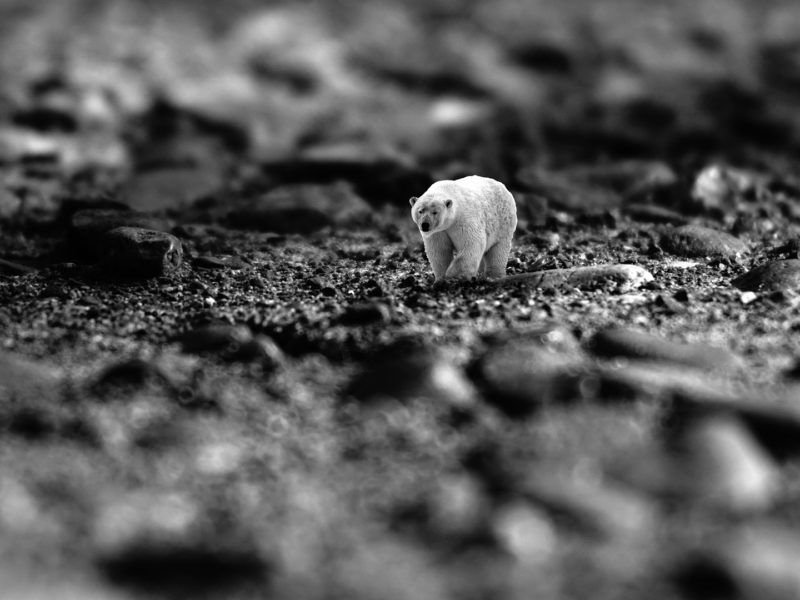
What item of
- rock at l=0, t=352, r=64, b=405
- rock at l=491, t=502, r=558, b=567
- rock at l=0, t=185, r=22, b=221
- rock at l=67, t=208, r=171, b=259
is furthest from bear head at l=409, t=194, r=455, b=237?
rock at l=0, t=185, r=22, b=221

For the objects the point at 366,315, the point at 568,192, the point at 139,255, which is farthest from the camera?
the point at 568,192

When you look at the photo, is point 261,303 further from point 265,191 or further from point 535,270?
point 265,191

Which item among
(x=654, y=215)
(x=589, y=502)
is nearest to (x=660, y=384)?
(x=589, y=502)

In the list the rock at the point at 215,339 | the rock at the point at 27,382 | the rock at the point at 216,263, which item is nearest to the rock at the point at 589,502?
the rock at the point at 215,339

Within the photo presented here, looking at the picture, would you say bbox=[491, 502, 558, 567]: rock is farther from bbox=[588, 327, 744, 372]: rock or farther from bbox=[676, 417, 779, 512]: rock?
bbox=[588, 327, 744, 372]: rock

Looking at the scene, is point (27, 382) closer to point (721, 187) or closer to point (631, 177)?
point (631, 177)

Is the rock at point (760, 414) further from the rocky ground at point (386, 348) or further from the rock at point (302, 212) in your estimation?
the rock at point (302, 212)
